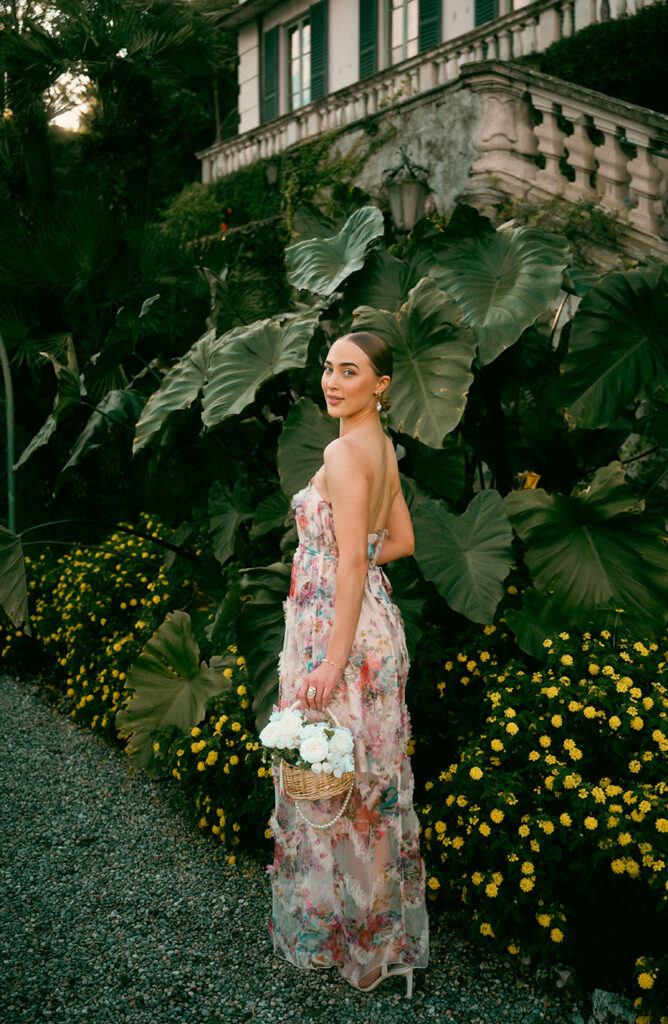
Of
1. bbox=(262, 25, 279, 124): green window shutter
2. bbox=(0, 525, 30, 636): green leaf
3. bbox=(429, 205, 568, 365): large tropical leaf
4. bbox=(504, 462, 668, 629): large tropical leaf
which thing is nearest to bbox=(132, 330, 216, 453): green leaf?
bbox=(0, 525, 30, 636): green leaf

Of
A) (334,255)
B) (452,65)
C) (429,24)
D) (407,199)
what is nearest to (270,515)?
(334,255)

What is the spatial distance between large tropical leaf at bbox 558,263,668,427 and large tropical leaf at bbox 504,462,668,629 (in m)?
0.39

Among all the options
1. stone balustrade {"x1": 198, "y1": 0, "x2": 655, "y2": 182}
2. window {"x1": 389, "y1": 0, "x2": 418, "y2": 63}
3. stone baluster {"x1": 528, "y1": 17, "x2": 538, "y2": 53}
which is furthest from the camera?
window {"x1": 389, "y1": 0, "x2": 418, "y2": 63}

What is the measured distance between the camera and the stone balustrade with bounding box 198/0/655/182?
8.40m

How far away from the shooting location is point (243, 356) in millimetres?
3521

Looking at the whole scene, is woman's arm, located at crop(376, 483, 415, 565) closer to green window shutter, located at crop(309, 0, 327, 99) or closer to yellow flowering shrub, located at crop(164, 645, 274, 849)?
yellow flowering shrub, located at crop(164, 645, 274, 849)

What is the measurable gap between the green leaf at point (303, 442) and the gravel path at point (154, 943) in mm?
1477

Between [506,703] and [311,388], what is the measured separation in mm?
2162

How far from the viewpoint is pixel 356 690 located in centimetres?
235

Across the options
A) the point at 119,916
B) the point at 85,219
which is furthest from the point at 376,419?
the point at 85,219

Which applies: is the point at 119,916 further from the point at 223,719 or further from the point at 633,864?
the point at 633,864

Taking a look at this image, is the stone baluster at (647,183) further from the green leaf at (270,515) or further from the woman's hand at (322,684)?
the woman's hand at (322,684)

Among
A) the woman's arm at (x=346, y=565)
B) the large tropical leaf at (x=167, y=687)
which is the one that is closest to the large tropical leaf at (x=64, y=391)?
the large tropical leaf at (x=167, y=687)

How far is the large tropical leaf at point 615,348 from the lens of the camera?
3.34 metres
